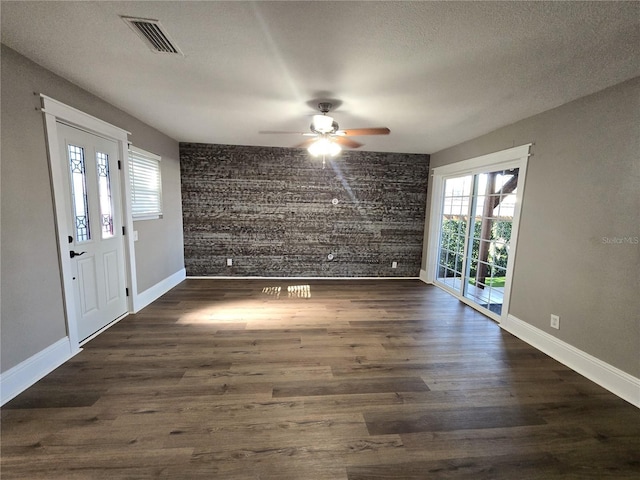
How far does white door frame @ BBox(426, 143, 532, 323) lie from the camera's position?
3016 mm

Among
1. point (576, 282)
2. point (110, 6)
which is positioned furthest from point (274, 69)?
point (576, 282)

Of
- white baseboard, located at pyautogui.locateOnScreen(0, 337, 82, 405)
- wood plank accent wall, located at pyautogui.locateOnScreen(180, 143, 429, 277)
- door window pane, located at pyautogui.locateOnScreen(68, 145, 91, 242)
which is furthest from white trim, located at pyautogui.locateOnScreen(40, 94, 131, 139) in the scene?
white baseboard, located at pyautogui.locateOnScreen(0, 337, 82, 405)

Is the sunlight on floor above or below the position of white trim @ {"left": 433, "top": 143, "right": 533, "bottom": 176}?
below

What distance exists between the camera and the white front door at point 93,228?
2.46 meters

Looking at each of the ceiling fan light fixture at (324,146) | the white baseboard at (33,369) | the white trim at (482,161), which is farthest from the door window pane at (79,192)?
the white trim at (482,161)

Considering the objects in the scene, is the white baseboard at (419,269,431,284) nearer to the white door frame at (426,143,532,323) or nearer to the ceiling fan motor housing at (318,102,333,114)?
the white door frame at (426,143,532,323)

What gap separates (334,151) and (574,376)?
3135 mm

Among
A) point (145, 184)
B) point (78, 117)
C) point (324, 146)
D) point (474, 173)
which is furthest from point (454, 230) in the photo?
point (78, 117)

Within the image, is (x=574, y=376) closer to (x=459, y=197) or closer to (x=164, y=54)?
(x=459, y=197)

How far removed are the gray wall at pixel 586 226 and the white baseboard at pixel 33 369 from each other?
4642 mm

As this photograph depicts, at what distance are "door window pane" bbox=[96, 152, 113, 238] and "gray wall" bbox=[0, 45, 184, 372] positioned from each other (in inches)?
21.1

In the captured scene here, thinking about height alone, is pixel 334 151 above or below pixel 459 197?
above

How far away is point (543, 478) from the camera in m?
1.41

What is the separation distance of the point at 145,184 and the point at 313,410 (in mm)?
3663
